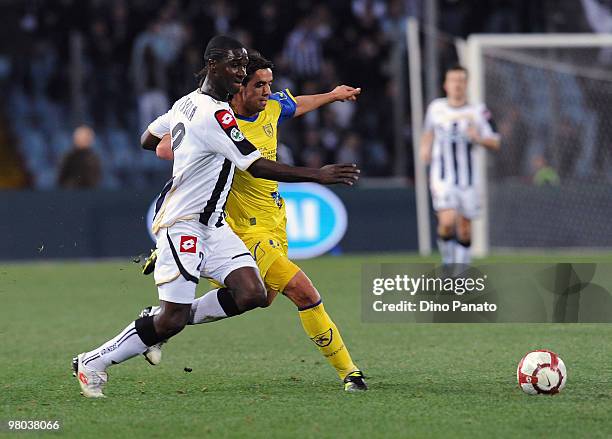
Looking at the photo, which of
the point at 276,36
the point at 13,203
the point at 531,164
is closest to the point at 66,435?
the point at 13,203

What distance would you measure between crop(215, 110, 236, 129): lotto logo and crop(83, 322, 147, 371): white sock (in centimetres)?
121

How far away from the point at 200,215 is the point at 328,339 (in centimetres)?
103

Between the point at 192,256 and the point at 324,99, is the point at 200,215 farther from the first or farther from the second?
the point at 324,99

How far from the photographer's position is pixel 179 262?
6.61 m

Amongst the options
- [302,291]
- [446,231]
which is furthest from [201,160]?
[446,231]

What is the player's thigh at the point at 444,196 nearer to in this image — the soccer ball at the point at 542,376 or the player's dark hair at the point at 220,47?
the soccer ball at the point at 542,376

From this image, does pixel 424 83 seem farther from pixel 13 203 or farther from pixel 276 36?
pixel 13 203

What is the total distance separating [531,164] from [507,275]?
32.3ft

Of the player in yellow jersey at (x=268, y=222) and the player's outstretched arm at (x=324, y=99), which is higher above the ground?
the player's outstretched arm at (x=324, y=99)

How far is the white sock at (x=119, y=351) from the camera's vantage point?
22.2 ft

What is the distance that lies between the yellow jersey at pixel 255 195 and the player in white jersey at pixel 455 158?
240 inches

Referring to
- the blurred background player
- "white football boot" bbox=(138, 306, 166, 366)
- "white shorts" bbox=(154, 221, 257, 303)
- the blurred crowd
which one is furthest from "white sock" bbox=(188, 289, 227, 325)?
the blurred background player

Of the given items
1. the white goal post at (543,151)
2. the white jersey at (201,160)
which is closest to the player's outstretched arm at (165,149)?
the white jersey at (201,160)

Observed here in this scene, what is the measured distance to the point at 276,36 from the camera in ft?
64.7
